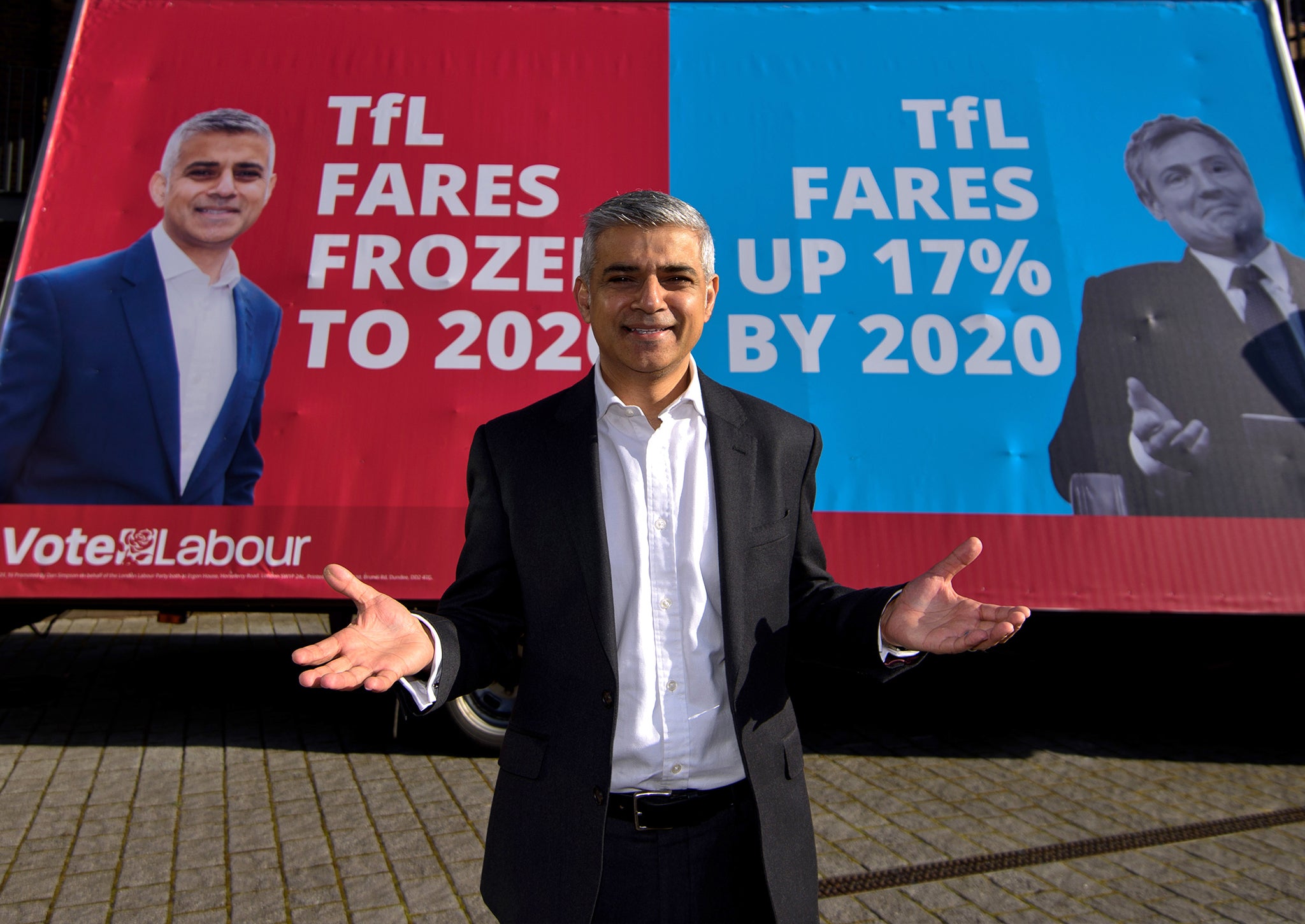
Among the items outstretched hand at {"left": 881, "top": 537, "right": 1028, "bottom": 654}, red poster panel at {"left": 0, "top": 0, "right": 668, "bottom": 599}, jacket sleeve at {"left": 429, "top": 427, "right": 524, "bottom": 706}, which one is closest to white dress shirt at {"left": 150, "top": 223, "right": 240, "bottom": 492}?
red poster panel at {"left": 0, "top": 0, "right": 668, "bottom": 599}

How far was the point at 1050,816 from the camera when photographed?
378cm

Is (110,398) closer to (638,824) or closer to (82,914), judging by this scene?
(82,914)

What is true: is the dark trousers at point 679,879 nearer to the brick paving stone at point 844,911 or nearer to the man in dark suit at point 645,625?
the man in dark suit at point 645,625

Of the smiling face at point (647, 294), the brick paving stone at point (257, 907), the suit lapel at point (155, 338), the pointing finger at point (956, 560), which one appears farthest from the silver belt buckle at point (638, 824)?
the suit lapel at point (155, 338)

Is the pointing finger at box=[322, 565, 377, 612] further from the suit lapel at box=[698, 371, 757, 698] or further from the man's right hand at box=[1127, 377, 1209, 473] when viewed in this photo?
the man's right hand at box=[1127, 377, 1209, 473]

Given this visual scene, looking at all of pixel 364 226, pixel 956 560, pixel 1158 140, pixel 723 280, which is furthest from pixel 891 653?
pixel 1158 140

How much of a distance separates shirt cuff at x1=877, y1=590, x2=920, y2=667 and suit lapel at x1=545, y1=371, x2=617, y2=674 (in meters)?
0.52

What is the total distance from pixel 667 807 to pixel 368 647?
62cm

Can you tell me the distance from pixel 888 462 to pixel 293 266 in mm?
3186

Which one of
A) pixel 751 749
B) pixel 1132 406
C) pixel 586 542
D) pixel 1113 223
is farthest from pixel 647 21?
pixel 751 749

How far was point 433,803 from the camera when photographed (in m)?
3.79

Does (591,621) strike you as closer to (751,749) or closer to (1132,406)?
(751,749)

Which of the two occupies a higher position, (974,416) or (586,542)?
(974,416)

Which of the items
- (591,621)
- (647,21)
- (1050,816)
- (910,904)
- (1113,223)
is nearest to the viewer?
(591,621)
